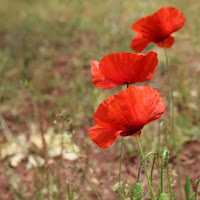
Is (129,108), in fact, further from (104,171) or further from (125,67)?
(104,171)

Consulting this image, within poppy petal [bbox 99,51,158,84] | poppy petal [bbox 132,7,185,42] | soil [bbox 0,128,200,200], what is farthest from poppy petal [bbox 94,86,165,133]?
soil [bbox 0,128,200,200]

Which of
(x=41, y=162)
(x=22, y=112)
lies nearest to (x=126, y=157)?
(x=41, y=162)

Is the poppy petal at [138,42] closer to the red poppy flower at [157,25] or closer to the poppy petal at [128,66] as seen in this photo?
the red poppy flower at [157,25]

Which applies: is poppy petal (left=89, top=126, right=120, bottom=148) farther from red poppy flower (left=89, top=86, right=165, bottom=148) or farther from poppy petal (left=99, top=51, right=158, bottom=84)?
poppy petal (left=99, top=51, right=158, bottom=84)

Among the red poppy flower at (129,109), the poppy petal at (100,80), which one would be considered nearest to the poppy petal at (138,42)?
the poppy petal at (100,80)

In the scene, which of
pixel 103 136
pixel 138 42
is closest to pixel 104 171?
pixel 138 42

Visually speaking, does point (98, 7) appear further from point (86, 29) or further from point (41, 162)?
point (41, 162)
